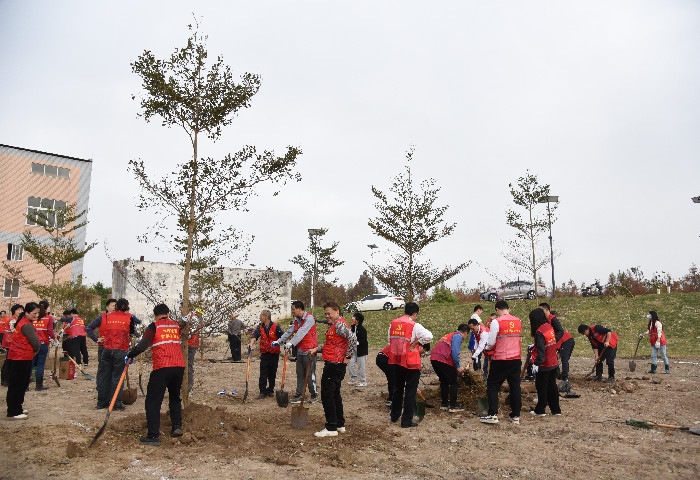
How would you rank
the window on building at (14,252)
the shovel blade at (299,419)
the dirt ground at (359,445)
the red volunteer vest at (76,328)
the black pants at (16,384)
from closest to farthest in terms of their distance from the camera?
1. the dirt ground at (359,445)
2. the shovel blade at (299,419)
3. the black pants at (16,384)
4. the red volunteer vest at (76,328)
5. the window on building at (14,252)

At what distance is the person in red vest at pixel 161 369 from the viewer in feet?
20.3

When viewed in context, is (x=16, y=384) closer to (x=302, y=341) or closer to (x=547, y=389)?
(x=302, y=341)

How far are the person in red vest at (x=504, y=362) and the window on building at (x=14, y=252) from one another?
32410 millimetres

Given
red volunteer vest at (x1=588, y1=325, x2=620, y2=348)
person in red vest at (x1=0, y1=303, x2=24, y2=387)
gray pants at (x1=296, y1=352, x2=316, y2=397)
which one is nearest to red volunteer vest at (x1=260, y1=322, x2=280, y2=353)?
gray pants at (x1=296, y1=352, x2=316, y2=397)

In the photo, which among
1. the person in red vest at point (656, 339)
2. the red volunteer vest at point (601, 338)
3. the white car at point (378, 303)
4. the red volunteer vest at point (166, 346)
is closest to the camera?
the red volunteer vest at point (166, 346)

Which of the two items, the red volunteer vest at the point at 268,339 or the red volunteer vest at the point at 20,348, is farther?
the red volunteer vest at the point at 268,339

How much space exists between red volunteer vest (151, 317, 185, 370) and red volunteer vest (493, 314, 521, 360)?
468cm

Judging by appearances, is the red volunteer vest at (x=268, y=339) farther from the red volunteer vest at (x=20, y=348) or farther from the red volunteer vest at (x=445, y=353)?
the red volunteer vest at (x=20, y=348)

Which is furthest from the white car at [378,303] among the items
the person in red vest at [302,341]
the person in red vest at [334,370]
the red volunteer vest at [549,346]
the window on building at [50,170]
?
the person in red vest at [334,370]

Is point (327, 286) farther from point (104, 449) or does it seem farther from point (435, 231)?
point (104, 449)

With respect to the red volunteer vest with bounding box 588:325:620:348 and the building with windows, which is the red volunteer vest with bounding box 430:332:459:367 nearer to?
the red volunteer vest with bounding box 588:325:620:348

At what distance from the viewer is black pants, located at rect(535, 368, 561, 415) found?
8094mm

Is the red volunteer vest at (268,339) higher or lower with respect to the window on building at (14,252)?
lower

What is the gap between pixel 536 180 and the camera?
16.8 m
